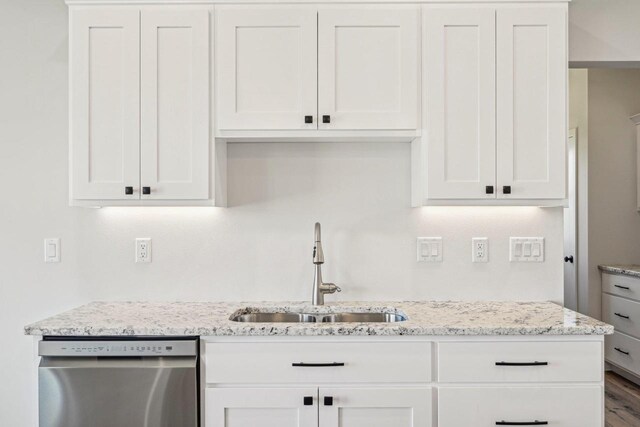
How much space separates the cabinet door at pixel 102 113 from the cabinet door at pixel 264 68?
395mm

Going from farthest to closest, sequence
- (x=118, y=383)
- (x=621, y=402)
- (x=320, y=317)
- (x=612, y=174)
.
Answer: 1. (x=612, y=174)
2. (x=621, y=402)
3. (x=320, y=317)
4. (x=118, y=383)

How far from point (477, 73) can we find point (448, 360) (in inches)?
49.3

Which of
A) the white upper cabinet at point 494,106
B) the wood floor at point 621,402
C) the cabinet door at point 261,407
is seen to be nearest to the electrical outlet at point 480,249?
the white upper cabinet at point 494,106

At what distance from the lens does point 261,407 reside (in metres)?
1.95

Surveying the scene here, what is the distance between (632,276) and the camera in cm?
377

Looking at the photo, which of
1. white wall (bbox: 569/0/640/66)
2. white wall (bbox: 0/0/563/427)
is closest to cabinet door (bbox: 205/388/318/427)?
white wall (bbox: 0/0/563/427)

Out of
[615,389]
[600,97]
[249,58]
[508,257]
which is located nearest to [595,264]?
[615,389]

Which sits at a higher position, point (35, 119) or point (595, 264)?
point (35, 119)

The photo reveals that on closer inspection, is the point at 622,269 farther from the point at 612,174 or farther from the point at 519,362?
the point at 519,362

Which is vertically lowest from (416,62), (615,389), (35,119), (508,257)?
(615,389)

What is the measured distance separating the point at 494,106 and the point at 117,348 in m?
1.88

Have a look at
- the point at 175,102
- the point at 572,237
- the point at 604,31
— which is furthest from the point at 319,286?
the point at 572,237

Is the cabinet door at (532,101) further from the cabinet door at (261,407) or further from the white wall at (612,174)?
the white wall at (612,174)

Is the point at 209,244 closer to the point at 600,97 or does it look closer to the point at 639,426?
the point at 639,426
